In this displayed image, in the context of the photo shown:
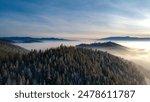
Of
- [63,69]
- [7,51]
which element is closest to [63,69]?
[63,69]

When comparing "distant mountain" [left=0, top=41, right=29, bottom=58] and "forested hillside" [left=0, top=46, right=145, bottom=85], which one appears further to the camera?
"distant mountain" [left=0, top=41, right=29, bottom=58]

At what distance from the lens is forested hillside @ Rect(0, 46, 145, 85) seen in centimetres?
2392

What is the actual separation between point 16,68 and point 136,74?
12.7 m

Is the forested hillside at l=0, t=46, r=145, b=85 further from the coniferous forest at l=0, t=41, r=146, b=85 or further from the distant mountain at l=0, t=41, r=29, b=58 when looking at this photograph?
the distant mountain at l=0, t=41, r=29, b=58

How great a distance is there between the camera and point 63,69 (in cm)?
2591

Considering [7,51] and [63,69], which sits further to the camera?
[7,51]

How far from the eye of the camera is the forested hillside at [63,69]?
23.9 meters

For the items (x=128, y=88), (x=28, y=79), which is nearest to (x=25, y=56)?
(x=28, y=79)

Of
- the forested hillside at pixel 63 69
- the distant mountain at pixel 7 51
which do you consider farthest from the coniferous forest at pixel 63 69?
the distant mountain at pixel 7 51

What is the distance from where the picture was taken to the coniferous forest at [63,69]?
2383cm

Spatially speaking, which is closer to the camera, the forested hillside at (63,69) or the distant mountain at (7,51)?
the forested hillside at (63,69)

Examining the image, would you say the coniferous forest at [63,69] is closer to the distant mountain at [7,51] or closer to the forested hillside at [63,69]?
the forested hillside at [63,69]

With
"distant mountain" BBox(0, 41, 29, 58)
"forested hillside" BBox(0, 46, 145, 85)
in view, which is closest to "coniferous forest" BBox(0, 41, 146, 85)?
"forested hillside" BBox(0, 46, 145, 85)

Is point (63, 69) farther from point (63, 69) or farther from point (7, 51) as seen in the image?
point (7, 51)
